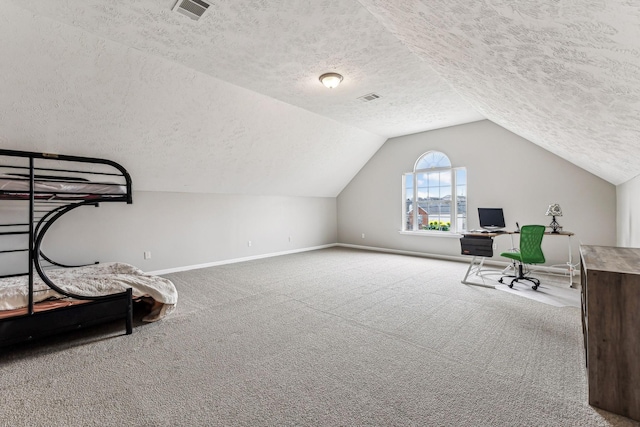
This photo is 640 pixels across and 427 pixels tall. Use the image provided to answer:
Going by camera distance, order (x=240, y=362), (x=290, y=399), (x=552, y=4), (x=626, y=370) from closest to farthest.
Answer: (x=552, y=4) < (x=626, y=370) < (x=290, y=399) < (x=240, y=362)

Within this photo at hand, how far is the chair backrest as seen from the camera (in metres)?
3.87

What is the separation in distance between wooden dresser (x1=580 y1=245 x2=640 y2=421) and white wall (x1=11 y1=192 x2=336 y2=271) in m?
5.68

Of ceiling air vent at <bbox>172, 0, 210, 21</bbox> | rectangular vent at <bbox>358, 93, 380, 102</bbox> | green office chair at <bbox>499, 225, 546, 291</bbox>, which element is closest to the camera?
ceiling air vent at <bbox>172, 0, 210, 21</bbox>

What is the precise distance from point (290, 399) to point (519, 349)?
1920 mm

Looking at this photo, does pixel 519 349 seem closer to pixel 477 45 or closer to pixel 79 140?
pixel 477 45

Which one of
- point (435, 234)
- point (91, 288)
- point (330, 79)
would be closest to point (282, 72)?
point (330, 79)

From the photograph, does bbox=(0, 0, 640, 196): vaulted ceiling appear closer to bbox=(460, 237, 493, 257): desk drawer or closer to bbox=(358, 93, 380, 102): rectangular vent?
bbox=(358, 93, 380, 102): rectangular vent

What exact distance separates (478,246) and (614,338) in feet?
8.74

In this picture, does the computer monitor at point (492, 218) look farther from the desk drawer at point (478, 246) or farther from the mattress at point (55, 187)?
the mattress at point (55, 187)

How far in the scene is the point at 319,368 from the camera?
6.98 feet

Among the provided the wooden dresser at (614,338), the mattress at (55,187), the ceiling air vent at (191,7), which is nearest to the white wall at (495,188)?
the wooden dresser at (614,338)

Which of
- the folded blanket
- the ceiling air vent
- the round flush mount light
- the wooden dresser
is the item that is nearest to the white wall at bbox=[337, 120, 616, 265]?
the round flush mount light

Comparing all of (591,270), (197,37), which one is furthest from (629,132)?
(197,37)

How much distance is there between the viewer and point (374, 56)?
3.22 metres
